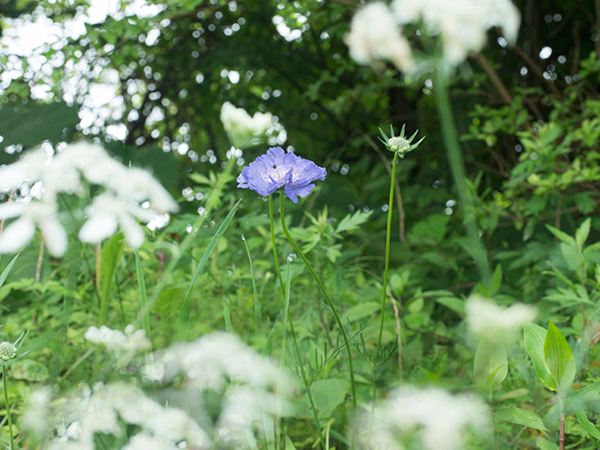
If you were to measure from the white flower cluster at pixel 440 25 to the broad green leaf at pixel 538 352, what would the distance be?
0.41 meters

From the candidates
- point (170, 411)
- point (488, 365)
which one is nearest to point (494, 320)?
point (488, 365)

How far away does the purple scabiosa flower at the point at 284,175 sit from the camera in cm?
61

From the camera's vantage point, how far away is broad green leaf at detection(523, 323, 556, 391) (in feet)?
1.95

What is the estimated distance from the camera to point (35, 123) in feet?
7.72

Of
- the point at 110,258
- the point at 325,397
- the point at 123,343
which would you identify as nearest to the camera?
the point at 123,343

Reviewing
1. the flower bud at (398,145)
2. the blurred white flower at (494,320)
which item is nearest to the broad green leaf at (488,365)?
the blurred white flower at (494,320)

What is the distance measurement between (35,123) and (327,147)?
1.69 m

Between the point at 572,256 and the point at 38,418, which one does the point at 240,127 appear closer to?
the point at 38,418

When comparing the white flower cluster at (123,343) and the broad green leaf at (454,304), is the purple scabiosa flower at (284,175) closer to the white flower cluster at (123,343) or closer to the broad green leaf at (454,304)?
the white flower cluster at (123,343)

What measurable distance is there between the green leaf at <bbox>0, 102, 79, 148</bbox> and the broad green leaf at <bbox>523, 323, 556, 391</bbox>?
8.00 feet

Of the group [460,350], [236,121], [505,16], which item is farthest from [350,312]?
[505,16]

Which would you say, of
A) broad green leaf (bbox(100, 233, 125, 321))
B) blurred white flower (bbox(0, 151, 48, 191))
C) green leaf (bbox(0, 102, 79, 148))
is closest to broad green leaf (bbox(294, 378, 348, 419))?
broad green leaf (bbox(100, 233, 125, 321))

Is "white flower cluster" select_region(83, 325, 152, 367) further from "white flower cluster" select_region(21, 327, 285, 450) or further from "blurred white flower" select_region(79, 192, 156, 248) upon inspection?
"blurred white flower" select_region(79, 192, 156, 248)

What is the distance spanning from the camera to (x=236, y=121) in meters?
0.56
